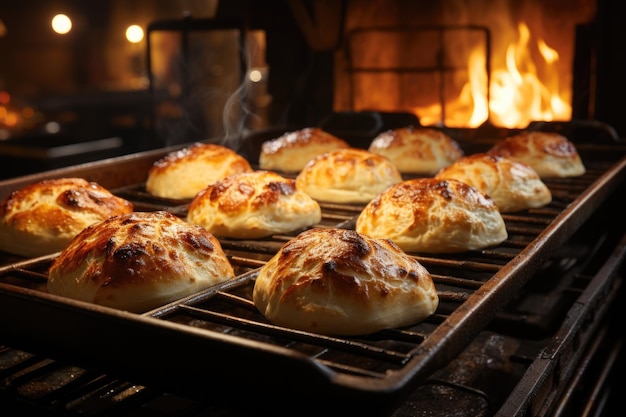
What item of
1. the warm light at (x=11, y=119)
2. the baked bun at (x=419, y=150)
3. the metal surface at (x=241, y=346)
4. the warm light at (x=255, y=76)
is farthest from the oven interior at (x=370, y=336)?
the warm light at (x=11, y=119)

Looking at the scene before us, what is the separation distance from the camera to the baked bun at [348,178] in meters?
4.12

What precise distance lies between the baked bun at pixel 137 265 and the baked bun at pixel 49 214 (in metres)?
0.57

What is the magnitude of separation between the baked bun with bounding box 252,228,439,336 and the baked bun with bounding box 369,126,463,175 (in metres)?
2.29

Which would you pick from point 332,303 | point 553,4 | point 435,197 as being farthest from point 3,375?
point 553,4

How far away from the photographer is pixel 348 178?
4125 millimetres

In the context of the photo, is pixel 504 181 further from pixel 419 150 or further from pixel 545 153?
pixel 419 150

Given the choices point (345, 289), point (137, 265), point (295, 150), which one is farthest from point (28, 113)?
point (345, 289)

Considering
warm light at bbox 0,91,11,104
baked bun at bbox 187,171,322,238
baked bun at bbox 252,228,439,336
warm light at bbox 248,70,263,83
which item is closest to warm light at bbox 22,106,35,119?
warm light at bbox 0,91,11,104

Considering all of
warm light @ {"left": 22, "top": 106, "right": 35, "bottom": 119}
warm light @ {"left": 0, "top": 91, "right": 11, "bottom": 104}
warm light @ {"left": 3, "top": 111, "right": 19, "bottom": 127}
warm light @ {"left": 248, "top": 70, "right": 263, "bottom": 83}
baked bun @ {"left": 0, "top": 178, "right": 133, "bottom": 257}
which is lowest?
warm light @ {"left": 3, "top": 111, "right": 19, "bottom": 127}

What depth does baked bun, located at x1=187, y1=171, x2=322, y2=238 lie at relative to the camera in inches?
138

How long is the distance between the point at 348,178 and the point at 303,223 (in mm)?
639

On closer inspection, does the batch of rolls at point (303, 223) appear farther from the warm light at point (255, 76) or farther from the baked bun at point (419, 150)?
the warm light at point (255, 76)

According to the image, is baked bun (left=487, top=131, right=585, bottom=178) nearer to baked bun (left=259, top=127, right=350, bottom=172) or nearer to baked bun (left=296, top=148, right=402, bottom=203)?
baked bun (left=296, top=148, right=402, bottom=203)

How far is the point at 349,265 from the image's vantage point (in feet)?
7.60
